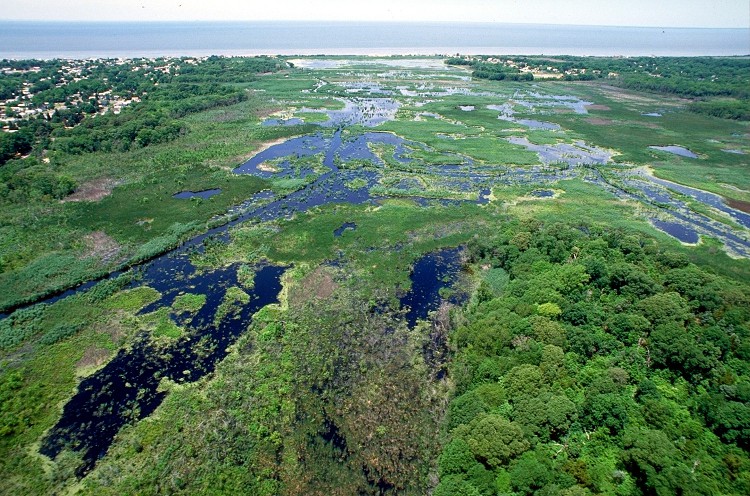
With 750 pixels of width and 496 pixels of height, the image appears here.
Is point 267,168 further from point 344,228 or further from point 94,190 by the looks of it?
point 344,228

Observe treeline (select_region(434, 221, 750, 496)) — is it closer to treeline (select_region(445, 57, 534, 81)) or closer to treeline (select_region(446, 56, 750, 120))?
treeline (select_region(446, 56, 750, 120))

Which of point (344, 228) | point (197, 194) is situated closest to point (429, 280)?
point (344, 228)

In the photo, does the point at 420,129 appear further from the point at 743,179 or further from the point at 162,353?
the point at 162,353

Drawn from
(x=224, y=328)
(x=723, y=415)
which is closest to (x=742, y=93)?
(x=723, y=415)

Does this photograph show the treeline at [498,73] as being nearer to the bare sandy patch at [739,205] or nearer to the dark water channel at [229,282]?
the dark water channel at [229,282]

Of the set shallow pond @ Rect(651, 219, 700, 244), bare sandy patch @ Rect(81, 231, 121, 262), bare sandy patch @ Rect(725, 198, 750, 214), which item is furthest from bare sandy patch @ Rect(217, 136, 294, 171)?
bare sandy patch @ Rect(725, 198, 750, 214)

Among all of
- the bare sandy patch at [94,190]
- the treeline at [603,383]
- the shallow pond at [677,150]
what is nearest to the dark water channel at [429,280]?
the treeline at [603,383]
